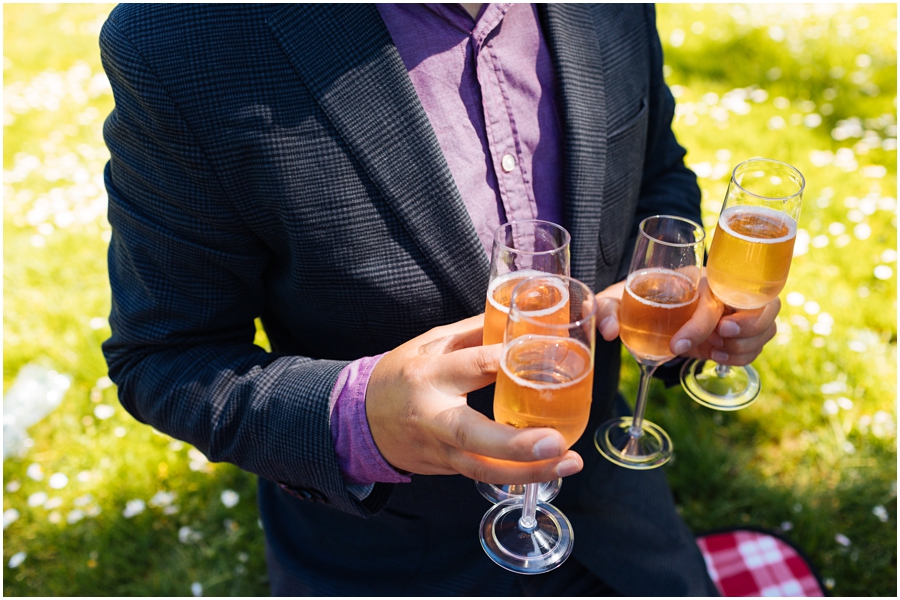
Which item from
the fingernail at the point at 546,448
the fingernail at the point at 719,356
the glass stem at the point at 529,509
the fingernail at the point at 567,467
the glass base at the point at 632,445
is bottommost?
the glass base at the point at 632,445

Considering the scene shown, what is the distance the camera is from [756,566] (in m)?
2.93

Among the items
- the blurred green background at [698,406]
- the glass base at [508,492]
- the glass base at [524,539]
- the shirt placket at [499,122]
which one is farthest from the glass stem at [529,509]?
the blurred green background at [698,406]

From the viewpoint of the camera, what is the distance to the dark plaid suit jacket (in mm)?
1563

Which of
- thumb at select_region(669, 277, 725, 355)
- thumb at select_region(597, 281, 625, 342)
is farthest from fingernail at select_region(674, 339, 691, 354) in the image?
thumb at select_region(597, 281, 625, 342)

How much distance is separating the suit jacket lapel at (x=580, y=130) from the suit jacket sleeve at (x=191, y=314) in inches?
28.9

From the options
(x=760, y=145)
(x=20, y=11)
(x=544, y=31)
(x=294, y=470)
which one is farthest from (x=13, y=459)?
(x=20, y=11)

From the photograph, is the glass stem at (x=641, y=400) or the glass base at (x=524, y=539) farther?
the glass stem at (x=641, y=400)

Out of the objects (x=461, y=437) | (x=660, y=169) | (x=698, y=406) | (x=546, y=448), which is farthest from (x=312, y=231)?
(x=698, y=406)

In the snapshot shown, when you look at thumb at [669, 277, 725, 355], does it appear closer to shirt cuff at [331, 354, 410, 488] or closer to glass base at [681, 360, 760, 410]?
glass base at [681, 360, 760, 410]

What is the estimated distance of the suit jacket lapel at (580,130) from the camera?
1.91 meters

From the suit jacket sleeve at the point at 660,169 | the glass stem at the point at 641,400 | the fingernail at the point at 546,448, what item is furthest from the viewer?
the suit jacket sleeve at the point at 660,169

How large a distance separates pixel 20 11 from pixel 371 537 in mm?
8132

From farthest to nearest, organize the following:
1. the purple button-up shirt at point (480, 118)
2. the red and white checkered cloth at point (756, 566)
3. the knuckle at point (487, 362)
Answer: the red and white checkered cloth at point (756, 566), the purple button-up shirt at point (480, 118), the knuckle at point (487, 362)

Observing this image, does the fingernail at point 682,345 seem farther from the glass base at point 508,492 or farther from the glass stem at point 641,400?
the glass base at point 508,492
